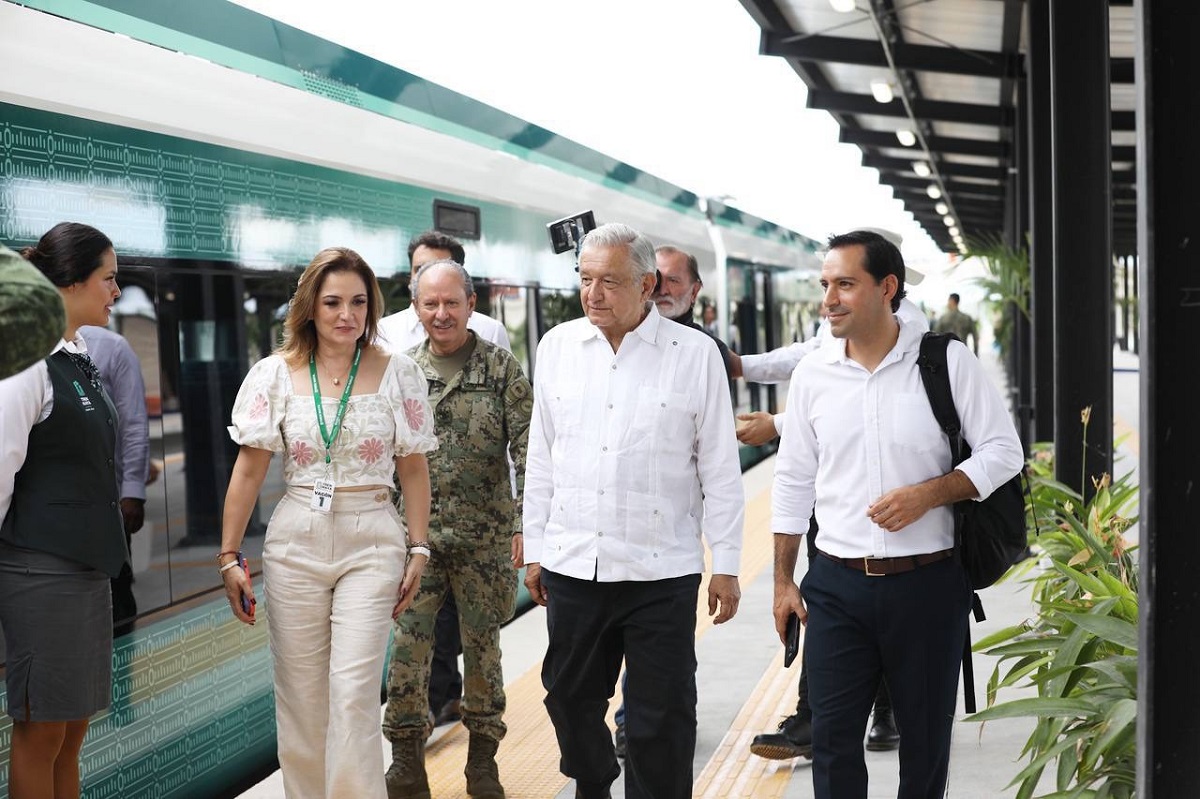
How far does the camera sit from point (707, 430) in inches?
142

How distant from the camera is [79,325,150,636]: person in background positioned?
4070mm

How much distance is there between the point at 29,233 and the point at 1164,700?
2.90 m

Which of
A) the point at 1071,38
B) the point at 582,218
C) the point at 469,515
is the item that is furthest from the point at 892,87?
the point at 469,515

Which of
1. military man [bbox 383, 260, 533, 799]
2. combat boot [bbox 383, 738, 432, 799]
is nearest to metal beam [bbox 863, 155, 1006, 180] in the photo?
military man [bbox 383, 260, 533, 799]

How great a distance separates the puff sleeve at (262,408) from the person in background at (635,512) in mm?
746

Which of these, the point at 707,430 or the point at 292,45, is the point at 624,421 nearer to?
the point at 707,430

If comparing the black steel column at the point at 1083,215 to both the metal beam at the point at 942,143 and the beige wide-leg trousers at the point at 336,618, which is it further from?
the metal beam at the point at 942,143

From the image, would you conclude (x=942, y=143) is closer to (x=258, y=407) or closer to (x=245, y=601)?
(x=258, y=407)

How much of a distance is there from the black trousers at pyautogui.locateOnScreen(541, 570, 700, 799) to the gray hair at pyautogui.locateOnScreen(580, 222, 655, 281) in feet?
2.65

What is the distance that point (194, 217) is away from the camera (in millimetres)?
4406

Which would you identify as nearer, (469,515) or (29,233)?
(29,233)

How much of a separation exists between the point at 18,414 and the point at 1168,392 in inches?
96.1

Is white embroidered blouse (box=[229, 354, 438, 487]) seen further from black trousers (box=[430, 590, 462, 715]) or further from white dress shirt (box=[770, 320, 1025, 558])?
black trousers (box=[430, 590, 462, 715])

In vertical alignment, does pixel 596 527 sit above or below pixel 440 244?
below
